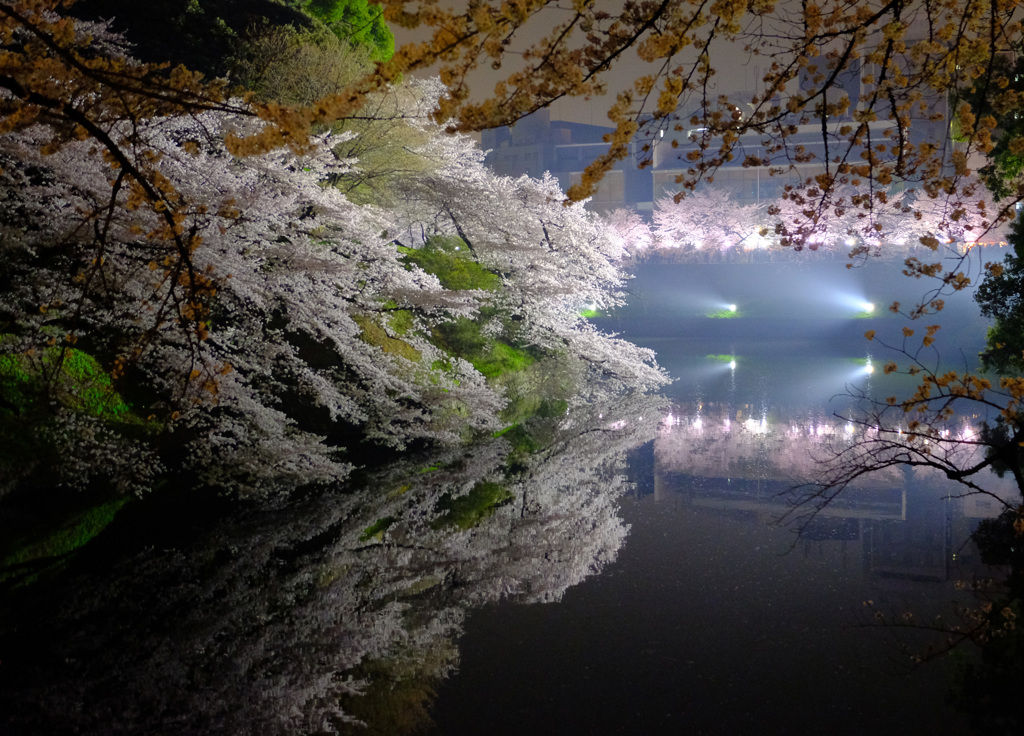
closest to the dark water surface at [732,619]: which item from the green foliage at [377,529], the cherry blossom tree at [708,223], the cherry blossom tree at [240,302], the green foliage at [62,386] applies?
the green foliage at [377,529]

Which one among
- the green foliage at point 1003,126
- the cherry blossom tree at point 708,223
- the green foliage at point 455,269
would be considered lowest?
the green foliage at point 455,269

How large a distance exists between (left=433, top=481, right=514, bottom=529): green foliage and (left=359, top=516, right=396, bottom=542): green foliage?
2.01 ft

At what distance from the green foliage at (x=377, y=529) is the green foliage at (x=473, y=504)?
0.61 m

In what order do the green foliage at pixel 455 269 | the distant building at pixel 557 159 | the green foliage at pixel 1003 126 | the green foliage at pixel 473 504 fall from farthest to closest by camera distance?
the distant building at pixel 557 159 → the green foliage at pixel 455 269 → the green foliage at pixel 1003 126 → the green foliage at pixel 473 504

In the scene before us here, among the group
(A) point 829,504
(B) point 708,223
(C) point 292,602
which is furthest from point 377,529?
(B) point 708,223

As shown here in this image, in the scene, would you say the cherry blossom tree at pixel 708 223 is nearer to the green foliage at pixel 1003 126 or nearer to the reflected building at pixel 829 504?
the reflected building at pixel 829 504

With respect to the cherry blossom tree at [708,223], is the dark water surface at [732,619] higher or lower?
lower

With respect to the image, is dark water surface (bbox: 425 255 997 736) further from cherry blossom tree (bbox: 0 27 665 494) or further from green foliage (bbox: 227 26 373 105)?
green foliage (bbox: 227 26 373 105)

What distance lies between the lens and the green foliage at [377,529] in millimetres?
8648

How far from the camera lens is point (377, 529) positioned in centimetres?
895

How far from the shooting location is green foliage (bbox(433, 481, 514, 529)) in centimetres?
927

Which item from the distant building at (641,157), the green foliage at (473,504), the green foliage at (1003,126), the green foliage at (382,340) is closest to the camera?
the green foliage at (473,504)

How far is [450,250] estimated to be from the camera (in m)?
16.9

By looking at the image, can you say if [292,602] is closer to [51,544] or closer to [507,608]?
[507,608]
